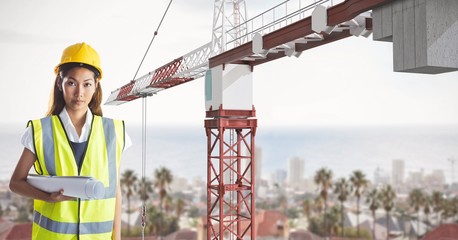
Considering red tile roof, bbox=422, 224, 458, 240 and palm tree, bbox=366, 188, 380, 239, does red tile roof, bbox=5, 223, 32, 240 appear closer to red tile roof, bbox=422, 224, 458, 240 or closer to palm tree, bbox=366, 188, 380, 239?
palm tree, bbox=366, 188, 380, 239

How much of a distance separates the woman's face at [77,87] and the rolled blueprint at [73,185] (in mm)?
392

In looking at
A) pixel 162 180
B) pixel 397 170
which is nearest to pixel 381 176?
pixel 397 170

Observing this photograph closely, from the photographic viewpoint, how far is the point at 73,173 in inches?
94.6

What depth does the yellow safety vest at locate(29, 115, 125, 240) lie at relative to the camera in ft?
7.80

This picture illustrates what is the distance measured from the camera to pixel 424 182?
2130 cm

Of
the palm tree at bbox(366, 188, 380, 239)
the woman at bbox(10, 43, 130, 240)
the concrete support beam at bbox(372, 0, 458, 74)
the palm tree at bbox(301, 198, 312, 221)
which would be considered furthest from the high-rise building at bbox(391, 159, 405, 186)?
the woman at bbox(10, 43, 130, 240)

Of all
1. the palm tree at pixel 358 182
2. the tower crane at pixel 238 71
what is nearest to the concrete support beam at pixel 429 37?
Answer: the tower crane at pixel 238 71

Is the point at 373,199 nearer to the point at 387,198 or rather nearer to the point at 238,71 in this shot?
the point at 387,198

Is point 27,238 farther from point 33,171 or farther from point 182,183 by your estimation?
point 33,171

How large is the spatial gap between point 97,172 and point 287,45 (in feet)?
20.1

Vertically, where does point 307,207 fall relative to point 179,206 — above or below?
below

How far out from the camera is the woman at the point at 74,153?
2.38 m

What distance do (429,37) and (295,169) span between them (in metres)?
17.7

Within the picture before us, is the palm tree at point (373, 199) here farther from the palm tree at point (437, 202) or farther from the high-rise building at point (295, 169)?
the high-rise building at point (295, 169)
